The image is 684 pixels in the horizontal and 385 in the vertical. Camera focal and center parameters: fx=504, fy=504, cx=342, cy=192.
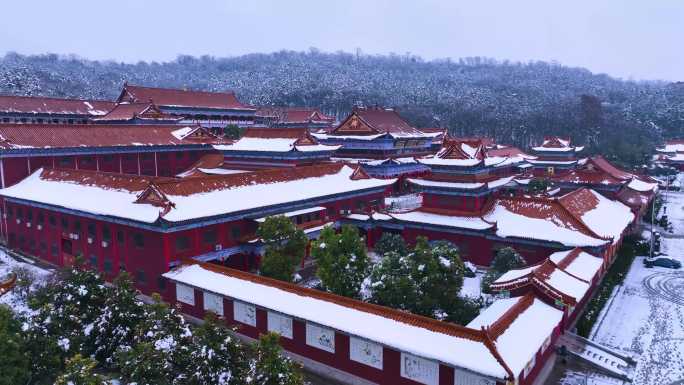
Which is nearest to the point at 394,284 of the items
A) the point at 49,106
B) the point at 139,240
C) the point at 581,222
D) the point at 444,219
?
the point at 444,219

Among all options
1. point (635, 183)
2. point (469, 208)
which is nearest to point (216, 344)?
point (469, 208)

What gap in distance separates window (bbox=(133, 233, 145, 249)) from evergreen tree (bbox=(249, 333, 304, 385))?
13.8 m

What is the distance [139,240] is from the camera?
2445cm

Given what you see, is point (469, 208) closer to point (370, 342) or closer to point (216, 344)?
point (370, 342)

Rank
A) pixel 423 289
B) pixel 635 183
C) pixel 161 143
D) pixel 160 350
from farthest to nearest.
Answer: pixel 635 183 → pixel 161 143 → pixel 423 289 → pixel 160 350

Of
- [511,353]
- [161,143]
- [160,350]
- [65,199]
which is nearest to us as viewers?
[160,350]

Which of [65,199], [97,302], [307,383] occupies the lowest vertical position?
[307,383]

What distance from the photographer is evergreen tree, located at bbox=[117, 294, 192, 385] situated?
12.9 meters

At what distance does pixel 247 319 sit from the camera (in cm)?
2052

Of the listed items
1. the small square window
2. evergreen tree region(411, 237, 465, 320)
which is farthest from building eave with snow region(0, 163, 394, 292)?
evergreen tree region(411, 237, 465, 320)

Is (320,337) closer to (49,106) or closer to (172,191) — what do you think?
(172,191)

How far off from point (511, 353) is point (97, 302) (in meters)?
13.8

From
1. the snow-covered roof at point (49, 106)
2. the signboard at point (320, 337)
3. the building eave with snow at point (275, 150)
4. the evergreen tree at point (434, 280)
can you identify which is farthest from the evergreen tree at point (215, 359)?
the snow-covered roof at point (49, 106)

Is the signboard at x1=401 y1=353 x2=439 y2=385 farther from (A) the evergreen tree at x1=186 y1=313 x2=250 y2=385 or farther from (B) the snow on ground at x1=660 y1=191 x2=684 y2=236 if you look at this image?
(B) the snow on ground at x1=660 y1=191 x2=684 y2=236
